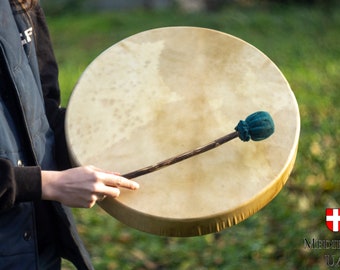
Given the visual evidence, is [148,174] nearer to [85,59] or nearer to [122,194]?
[122,194]

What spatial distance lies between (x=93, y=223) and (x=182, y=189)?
87.1 inches

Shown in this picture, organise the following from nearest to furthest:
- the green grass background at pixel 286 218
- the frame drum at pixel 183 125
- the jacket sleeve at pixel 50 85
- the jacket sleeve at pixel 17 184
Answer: the jacket sleeve at pixel 17 184
the frame drum at pixel 183 125
the jacket sleeve at pixel 50 85
the green grass background at pixel 286 218

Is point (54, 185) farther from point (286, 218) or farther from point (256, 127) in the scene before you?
point (286, 218)

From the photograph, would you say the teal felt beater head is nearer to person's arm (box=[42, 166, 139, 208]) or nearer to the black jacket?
person's arm (box=[42, 166, 139, 208])

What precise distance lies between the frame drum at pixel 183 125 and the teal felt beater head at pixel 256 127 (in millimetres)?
72

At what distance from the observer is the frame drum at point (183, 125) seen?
1.86 meters

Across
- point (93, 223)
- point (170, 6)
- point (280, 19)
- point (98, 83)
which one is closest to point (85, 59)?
point (280, 19)

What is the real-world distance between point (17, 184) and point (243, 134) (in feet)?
1.97

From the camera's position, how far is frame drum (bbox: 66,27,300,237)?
6.10 feet

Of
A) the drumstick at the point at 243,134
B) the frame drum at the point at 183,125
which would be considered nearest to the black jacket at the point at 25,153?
the frame drum at the point at 183,125

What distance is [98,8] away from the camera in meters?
10.9

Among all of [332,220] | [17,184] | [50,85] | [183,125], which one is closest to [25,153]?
[17,184]

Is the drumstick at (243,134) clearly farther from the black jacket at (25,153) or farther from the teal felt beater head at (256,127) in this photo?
the black jacket at (25,153)

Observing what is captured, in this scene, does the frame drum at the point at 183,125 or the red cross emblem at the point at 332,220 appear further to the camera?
the red cross emblem at the point at 332,220
